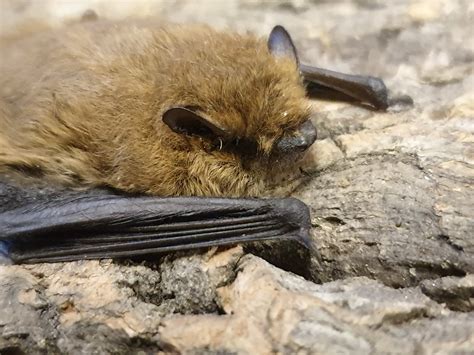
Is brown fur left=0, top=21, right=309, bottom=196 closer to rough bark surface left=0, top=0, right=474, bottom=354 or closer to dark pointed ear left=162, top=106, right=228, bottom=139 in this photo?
dark pointed ear left=162, top=106, right=228, bottom=139

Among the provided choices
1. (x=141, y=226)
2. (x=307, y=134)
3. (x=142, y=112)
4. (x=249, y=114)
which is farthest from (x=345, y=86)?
(x=141, y=226)

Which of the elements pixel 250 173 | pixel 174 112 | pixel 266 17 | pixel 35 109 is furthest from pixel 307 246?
pixel 266 17

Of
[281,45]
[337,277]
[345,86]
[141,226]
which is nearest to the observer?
[337,277]

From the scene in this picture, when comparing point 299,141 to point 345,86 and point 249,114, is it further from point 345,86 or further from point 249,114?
point 345,86

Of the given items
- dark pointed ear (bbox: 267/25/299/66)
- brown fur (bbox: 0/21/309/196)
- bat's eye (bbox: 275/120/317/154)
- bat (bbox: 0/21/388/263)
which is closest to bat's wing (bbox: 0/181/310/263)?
bat (bbox: 0/21/388/263)

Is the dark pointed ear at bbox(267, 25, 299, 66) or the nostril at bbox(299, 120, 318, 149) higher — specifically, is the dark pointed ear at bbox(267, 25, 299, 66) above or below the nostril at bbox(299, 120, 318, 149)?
above

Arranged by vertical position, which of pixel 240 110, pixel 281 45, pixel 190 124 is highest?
pixel 281 45

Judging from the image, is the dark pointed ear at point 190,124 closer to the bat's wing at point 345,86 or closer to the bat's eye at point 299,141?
the bat's eye at point 299,141
